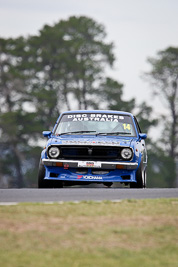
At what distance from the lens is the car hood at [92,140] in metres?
13.3

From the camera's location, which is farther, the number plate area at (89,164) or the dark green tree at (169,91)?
the dark green tree at (169,91)

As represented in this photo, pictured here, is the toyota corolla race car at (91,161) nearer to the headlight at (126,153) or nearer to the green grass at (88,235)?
the headlight at (126,153)

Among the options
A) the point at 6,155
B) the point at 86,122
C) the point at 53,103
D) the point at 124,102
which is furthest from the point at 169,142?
the point at 86,122

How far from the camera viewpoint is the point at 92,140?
1349cm

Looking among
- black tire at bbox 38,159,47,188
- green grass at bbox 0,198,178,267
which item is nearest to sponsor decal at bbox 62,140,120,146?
black tire at bbox 38,159,47,188

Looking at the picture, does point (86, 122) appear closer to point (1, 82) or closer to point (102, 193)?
point (102, 193)

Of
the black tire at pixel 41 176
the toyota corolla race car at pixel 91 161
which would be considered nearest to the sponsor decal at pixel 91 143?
the toyota corolla race car at pixel 91 161

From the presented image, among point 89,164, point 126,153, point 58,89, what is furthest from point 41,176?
point 58,89

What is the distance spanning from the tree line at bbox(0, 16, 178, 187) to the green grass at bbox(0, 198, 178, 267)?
43035 millimetres

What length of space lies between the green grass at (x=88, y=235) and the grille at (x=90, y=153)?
422 cm

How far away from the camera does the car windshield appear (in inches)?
563

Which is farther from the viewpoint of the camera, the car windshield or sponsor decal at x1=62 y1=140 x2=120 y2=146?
the car windshield

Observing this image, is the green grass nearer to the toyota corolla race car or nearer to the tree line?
the toyota corolla race car

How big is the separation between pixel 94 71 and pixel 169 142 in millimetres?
8746
